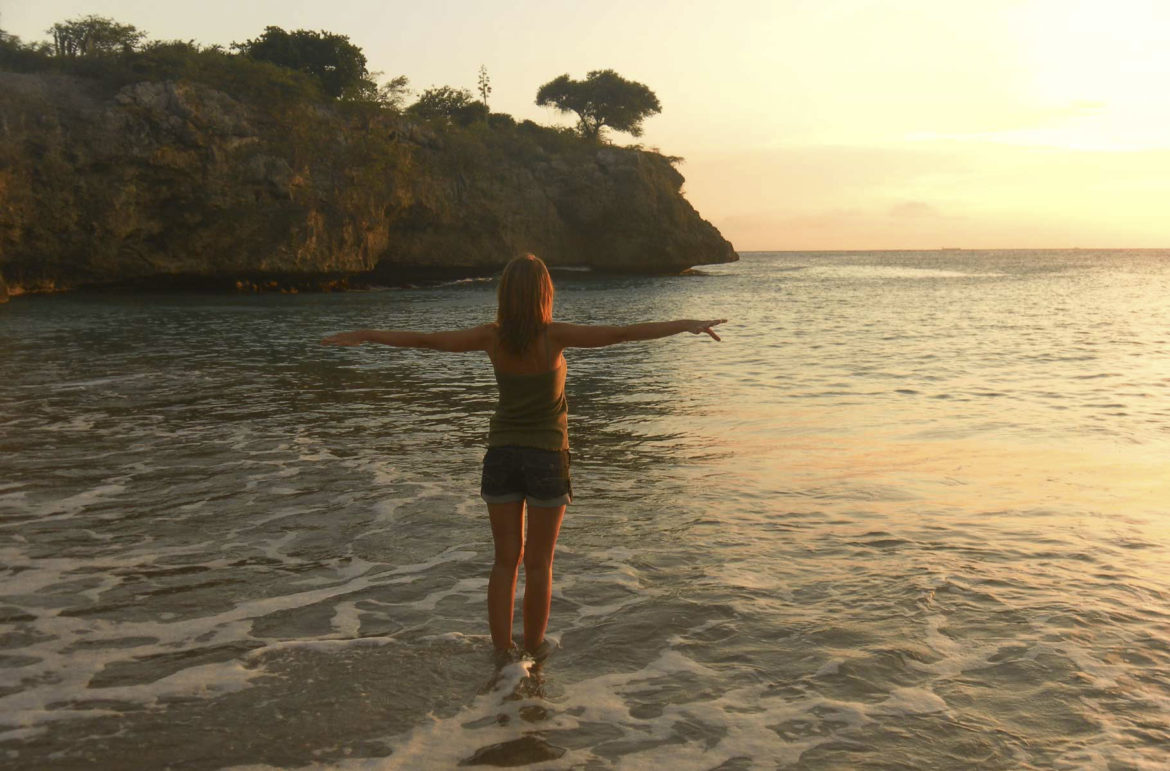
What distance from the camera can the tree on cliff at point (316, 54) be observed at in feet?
178

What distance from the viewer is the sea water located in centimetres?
390

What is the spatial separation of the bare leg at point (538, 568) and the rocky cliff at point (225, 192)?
37.8 meters

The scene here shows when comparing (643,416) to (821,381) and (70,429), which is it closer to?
(821,381)

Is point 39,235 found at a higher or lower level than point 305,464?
higher

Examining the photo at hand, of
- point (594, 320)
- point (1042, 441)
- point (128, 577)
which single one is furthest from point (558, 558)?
point (594, 320)

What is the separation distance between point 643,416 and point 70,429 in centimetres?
712

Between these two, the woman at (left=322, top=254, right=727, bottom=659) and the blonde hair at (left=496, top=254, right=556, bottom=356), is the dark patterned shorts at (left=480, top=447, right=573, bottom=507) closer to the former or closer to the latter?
the woman at (left=322, top=254, right=727, bottom=659)

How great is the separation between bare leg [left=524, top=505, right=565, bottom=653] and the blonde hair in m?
0.88

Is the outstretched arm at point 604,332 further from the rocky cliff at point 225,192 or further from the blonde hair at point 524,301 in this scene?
the rocky cliff at point 225,192

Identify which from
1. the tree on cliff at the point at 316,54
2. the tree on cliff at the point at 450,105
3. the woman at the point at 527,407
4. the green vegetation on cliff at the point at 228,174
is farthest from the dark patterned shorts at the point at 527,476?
the tree on cliff at the point at 450,105

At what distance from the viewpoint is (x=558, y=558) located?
6.27 m

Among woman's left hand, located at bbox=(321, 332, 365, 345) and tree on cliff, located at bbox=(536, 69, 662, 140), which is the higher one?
tree on cliff, located at bbox=(536, 69, 662, 140)

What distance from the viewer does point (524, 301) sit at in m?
4.26

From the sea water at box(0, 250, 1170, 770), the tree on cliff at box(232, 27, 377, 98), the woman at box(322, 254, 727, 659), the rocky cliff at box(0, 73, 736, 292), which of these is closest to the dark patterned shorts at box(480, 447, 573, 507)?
the woman at box(322, 254, 727, 659)
